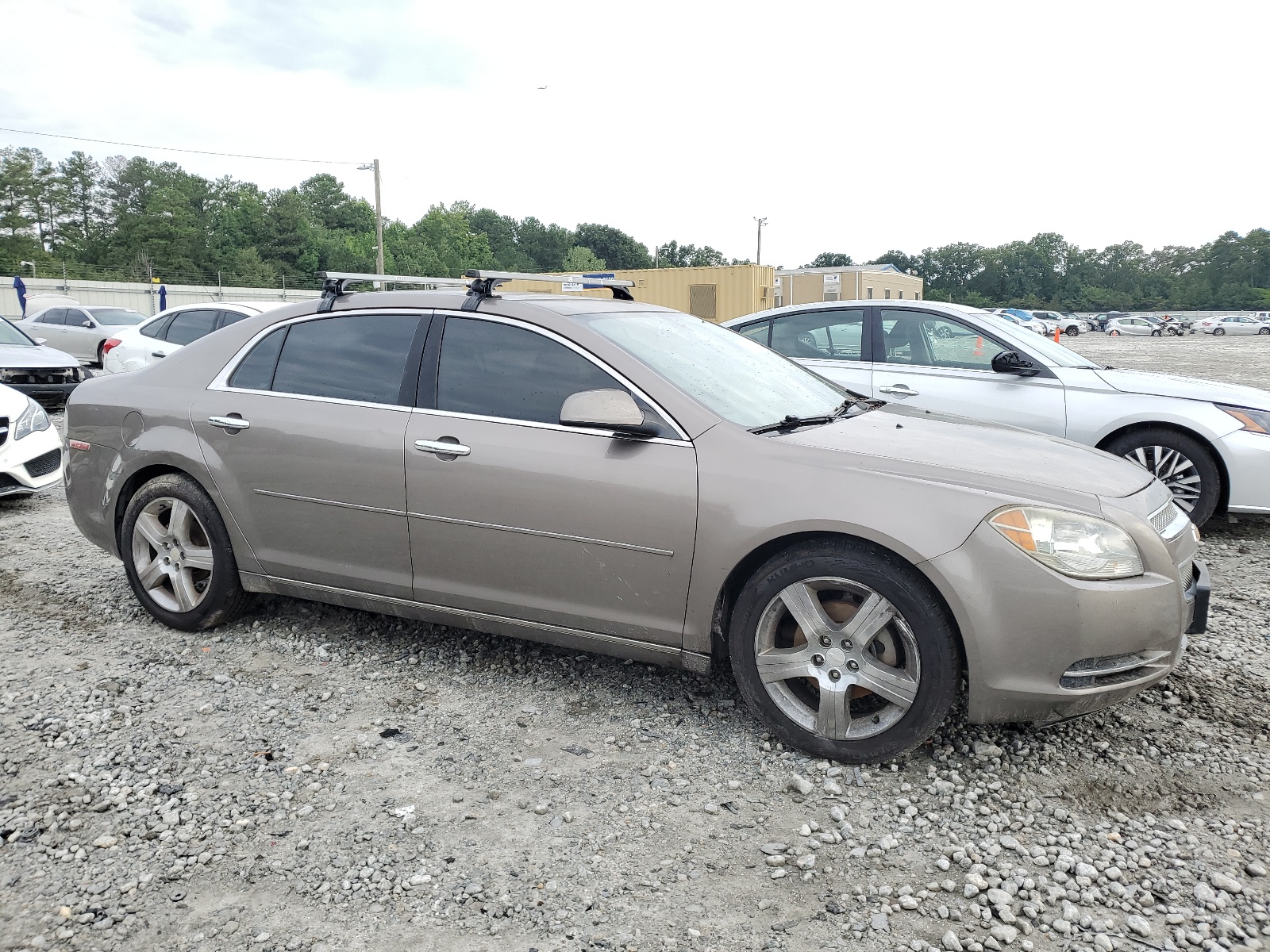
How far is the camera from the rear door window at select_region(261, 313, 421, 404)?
12.5ft

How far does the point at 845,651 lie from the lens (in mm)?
2996

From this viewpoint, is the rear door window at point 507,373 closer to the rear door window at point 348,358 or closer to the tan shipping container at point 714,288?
the rear door window at point 348,358

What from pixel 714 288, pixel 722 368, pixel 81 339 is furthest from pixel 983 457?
pixel 714 288

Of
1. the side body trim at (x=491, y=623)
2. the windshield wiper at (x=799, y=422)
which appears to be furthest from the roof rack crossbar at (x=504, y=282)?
the side body trim at (x=491, y=623)

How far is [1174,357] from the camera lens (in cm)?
3130

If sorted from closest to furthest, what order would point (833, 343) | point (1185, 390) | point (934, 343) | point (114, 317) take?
point (1185, 390) < point (934, 343) < point (833, 343) < point (114, 317)

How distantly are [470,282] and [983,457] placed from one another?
2.15 metres

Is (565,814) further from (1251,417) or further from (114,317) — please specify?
(114,317)

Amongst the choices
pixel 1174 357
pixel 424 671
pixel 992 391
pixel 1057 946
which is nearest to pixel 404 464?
pixel 424 671

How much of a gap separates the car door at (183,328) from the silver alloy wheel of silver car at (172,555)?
8047 millimetres

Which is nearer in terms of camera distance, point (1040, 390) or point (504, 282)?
point (504, 282)

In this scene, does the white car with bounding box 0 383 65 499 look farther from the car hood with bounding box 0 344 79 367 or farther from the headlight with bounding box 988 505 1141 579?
the headlight with bounding box 988 505 1141 579

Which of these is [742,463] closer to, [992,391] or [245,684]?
[245,684]

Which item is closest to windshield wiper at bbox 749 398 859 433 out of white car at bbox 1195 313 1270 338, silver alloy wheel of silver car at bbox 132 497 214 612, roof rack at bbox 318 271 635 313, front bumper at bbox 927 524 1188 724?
front bumper at bbox 927 524 1188 724
